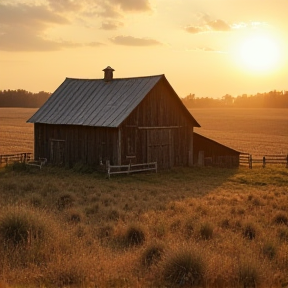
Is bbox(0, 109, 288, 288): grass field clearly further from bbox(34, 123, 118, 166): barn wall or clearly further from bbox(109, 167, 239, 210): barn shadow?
bbox(34, 123, 118, 166): barn wall

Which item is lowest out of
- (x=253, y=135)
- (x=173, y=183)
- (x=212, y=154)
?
(x=173, y=183)

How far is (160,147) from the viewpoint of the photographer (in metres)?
30.9

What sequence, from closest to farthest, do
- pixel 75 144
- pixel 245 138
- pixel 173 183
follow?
pixel 173 183 < pixel 75 144 < pixel 245 138

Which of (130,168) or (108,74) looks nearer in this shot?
(130,168)

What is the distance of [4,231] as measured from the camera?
1008 cm

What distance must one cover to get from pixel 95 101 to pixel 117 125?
5130mm

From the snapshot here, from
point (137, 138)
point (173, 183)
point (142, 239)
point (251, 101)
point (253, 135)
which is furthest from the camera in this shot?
point (251, 101)

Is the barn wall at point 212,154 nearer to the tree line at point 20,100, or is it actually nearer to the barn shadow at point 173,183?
the barn shadow at point 173,183

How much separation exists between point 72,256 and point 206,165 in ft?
88.9

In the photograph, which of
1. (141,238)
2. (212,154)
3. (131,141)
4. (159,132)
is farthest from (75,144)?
(141,238)

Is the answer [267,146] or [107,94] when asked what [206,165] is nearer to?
[107,94]

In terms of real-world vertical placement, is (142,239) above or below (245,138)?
above

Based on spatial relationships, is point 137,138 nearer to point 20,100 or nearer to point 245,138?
point 245,138

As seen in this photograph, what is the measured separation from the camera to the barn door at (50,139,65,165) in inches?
1233
